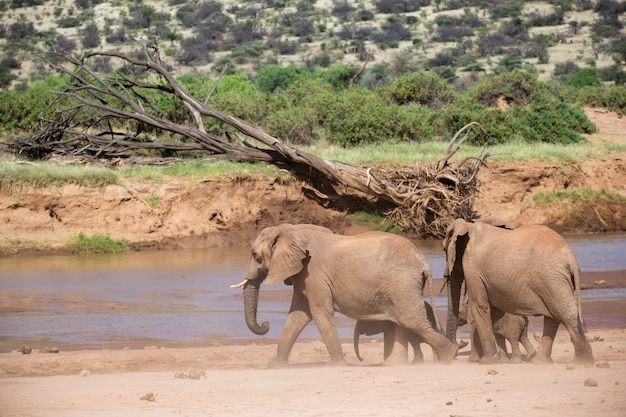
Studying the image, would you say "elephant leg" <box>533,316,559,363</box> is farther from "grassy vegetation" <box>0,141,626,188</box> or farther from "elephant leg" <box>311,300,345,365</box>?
"grassy vegetation" <box>0,141,626,188</box>

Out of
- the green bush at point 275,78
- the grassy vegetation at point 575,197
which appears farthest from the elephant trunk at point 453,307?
the green bush at point 275,78

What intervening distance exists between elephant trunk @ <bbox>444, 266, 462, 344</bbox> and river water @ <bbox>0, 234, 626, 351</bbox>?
A: 2.45 metres

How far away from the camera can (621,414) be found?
812 centimetres

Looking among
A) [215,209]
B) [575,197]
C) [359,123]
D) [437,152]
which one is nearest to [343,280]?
[215,209]

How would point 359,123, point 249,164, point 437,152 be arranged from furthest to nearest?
point 359,123 < point 437,152 < point 249,164

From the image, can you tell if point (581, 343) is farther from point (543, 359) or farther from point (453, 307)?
point (453, 307)

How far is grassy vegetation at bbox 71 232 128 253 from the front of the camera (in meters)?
21.0

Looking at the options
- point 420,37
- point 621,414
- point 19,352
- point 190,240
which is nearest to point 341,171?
point 190,240

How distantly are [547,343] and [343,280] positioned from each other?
2169mm

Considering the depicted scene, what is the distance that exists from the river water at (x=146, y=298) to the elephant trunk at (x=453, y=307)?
2.45 m

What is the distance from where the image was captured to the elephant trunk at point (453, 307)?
11.6 metres

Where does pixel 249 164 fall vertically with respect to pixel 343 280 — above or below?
below

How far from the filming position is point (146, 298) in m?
16.6

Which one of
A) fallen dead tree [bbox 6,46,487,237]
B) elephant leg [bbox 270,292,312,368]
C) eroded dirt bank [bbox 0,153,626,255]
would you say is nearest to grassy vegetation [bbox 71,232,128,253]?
eroded dirt bank [bbox 0,153,626,255]
